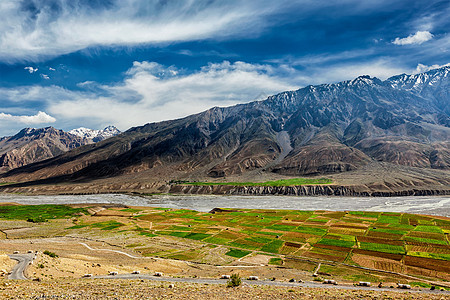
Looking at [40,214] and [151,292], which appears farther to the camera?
[40,214]

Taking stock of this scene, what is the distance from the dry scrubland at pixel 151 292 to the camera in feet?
88.5

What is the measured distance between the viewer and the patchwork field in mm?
52969

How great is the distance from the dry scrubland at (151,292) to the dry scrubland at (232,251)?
11 centimetres

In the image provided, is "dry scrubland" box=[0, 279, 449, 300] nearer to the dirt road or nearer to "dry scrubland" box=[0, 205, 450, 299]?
"dry scrubland" box=[0, 205, 450, 299]

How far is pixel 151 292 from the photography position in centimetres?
3016

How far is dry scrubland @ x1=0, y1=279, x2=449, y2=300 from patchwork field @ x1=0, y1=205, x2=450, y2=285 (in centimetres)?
1440

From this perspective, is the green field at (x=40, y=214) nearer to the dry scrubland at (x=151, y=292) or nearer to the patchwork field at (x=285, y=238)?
the patchwork field at (x=285, y=238)

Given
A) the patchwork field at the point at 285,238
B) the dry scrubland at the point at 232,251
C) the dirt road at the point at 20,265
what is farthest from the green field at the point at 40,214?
the dirt road at the point at 20,265

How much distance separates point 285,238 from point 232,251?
1855 centimetres

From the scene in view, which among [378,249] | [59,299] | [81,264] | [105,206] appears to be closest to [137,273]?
[81,264]

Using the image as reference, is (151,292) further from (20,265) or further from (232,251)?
(232,251)

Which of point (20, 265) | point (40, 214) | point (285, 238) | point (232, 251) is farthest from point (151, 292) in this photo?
point (40, 214)

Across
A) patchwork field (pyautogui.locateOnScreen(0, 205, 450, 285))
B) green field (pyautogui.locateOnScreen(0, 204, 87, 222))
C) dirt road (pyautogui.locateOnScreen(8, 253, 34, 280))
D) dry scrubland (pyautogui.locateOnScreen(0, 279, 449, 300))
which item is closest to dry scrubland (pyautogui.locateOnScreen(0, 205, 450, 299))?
dry scrubland (pyautogui.locateOnScreen(0, 279, 449, 300))

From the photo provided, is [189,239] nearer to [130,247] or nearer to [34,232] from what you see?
[130,247]
